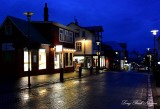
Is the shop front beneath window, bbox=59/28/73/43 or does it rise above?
beneath

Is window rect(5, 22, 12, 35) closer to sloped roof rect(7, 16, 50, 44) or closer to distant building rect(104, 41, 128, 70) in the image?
sloped roof rect(7, 16, 50, 44)

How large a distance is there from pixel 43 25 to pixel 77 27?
28.3 metres

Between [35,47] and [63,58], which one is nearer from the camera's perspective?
[35,47]

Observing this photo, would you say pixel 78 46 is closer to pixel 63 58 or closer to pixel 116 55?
pixel 63 58

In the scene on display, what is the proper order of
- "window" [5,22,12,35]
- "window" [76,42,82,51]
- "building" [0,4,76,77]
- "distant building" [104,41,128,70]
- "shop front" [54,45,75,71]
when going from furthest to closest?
1. "distant building" [104,41,128,70]
2. "window" [76,42,82,51]
3. "shop front" [54,45,75,71]
4. "window" [5,22,12,35]
5. "building" [0,4,76,77]

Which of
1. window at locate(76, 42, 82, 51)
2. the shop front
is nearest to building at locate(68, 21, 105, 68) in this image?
window at locate(76, 42, 82, 51)

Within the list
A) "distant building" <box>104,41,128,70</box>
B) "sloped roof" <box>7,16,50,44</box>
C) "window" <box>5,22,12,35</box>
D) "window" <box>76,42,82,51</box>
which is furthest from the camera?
"distant building" <box>104,41,128,70</box>

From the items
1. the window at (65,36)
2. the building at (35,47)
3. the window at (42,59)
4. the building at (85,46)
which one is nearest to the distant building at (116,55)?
the building at (85,46)

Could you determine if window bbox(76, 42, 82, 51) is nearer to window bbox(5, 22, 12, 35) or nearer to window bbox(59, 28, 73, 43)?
window bbox(59, 28, 73, 43)

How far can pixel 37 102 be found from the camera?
15547mm

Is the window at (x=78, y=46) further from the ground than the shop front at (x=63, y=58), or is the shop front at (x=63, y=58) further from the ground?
the window at (x=78, y=46)

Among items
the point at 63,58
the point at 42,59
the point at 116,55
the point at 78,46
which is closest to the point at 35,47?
the point at 42,59

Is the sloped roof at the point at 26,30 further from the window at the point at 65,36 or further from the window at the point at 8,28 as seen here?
the window at the point at 65,36

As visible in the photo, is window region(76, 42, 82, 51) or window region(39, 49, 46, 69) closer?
window region(39, 49, 46, 69)
